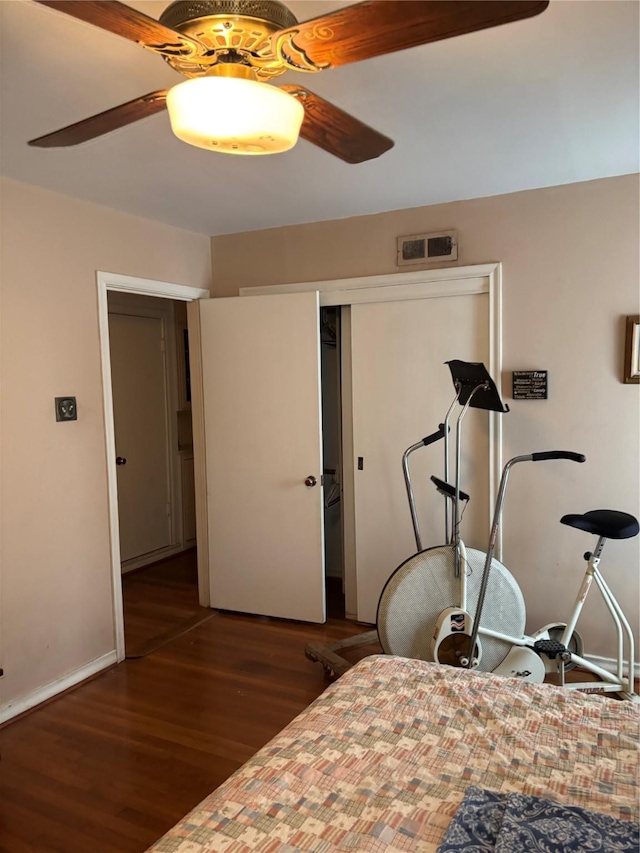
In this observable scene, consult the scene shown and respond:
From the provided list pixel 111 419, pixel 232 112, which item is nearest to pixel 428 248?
pixel 111 419

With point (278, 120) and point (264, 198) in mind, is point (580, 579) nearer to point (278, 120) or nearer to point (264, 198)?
point (264, 198)

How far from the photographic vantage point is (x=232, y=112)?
129 cm

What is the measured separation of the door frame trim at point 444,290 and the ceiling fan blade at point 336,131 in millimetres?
1668

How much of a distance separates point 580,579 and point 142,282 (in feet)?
9.52

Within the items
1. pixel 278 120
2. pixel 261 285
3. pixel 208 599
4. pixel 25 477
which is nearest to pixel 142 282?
pixel 261 285

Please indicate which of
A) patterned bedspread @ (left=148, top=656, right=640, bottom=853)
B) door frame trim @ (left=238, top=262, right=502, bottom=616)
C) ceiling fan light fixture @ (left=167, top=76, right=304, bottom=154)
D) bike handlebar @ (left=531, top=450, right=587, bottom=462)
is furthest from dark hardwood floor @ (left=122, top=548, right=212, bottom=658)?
ceiling fan light fixture @ (left=167, top=76, right=304, bottom=154)

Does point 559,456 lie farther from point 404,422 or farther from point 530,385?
point 404,422

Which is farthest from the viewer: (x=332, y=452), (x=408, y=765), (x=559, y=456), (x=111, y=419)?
(x=332, y=452)

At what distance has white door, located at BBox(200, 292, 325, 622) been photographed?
12.5 feet

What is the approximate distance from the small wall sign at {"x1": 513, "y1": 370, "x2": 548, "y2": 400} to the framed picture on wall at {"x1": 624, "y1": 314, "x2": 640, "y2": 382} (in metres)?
0.38

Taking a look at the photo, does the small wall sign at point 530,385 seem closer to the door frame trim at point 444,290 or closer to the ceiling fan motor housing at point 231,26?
the door frame trim at point 444,290

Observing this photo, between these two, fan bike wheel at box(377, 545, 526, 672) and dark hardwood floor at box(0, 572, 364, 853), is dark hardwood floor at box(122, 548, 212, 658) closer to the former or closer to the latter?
dark hardwood floor at box(0, 572, 364, 853)

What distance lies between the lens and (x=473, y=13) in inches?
43.8

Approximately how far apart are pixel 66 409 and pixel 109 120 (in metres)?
1.88
